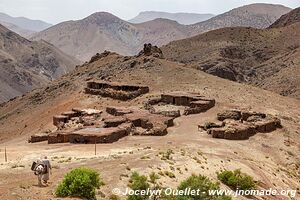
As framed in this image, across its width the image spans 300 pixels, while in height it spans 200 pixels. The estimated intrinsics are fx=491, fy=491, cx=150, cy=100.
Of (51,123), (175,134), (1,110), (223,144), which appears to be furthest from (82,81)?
(223,144)

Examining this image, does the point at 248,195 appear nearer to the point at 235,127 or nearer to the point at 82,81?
the point at 235,127

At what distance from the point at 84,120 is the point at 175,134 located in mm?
8862

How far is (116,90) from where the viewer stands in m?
51.1

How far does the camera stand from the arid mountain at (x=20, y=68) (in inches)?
5999

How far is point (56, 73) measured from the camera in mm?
196125

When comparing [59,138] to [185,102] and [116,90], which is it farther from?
[116,90]

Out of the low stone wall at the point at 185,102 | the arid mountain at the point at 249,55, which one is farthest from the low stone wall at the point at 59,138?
the arid mountain at the point at 249,55

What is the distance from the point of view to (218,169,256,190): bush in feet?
70.8

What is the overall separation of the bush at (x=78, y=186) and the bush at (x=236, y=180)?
7.43 metres

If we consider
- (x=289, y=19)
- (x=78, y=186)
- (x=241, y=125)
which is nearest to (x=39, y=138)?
(x=241, y=125)

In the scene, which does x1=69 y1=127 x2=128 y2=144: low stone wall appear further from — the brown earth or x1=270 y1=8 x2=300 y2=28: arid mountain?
x1=270 y1=8 x2=300 y2=28: arid mountain

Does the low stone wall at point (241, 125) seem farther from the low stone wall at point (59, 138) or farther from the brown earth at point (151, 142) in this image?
the low stone wall at point (59, 138)

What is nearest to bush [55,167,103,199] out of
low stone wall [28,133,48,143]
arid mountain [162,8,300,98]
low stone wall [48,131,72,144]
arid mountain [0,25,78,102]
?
low stone wall [48,131,72,144]

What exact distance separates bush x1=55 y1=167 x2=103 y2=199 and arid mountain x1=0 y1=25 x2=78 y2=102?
124 m
